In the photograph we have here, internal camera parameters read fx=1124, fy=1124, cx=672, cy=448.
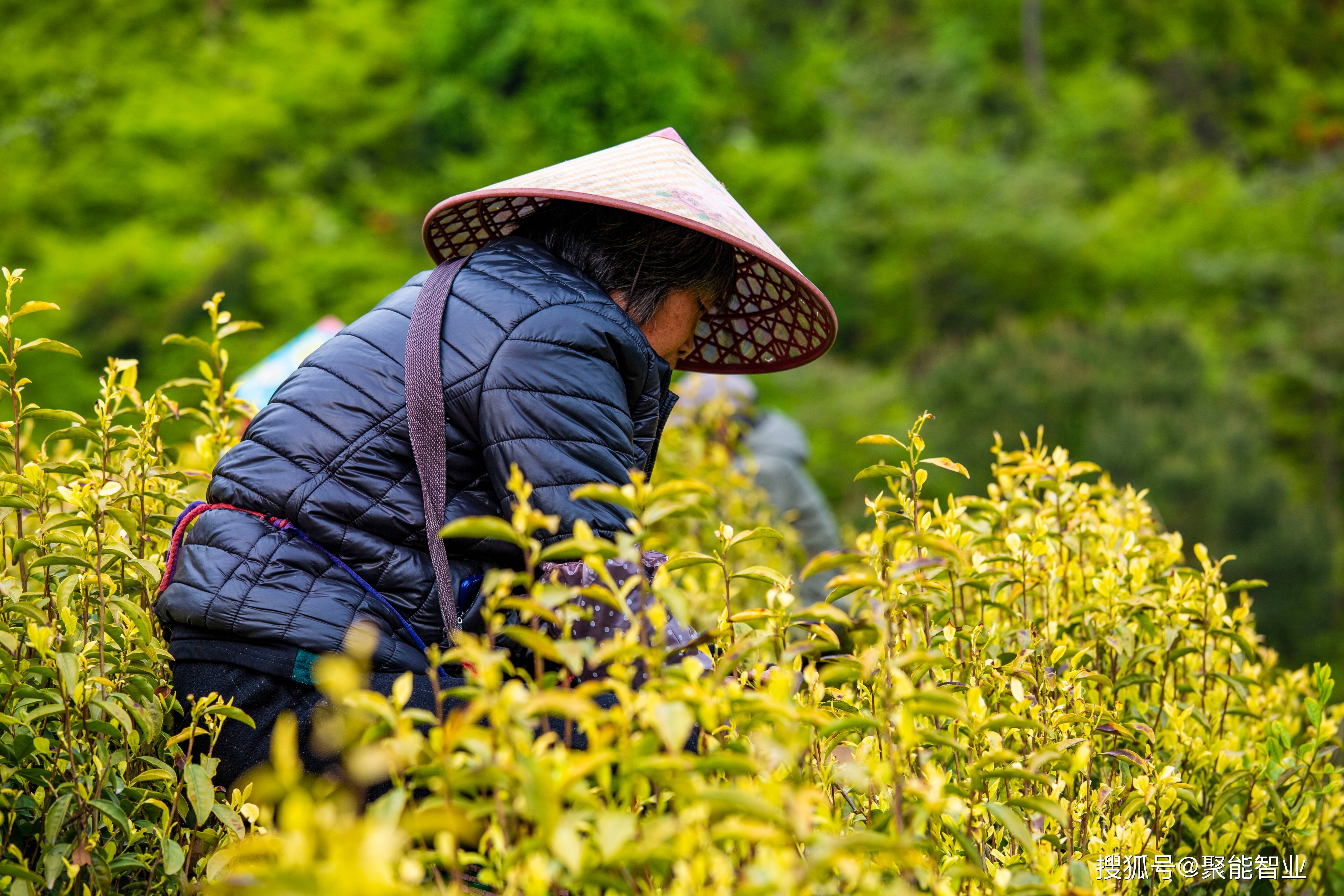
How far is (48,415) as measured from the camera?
1767mm

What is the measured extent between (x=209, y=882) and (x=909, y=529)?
1.05 metres

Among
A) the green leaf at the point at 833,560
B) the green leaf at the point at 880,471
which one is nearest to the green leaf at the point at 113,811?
the green leaf at the point at 833,560

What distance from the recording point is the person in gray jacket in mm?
5395

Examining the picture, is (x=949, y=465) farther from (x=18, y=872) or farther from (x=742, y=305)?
(x=18, y=872)

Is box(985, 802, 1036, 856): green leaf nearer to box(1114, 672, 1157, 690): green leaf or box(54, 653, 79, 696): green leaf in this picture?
box(1114, 672, 1157, 690): green leaf

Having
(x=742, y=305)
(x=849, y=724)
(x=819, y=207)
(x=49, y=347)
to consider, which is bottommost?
(x=849, y=724)

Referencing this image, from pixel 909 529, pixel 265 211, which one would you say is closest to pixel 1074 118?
pixel 265 211

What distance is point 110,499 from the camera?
1695mm

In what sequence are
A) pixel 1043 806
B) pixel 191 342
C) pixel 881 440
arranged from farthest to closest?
pixel 191 342 < pixel 881 440 < pixel 1043 806

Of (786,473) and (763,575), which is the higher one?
(786,473)

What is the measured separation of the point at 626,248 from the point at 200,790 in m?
1.10

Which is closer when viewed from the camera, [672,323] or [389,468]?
[389,468]

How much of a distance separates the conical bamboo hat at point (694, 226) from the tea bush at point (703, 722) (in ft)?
1.65

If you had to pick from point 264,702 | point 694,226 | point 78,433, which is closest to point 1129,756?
point 694,226
